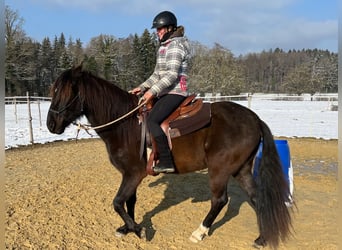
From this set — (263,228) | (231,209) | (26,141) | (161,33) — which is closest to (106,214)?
(231,209)

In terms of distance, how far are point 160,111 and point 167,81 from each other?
36cm

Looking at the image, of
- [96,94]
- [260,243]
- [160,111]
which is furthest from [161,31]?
[260,243]

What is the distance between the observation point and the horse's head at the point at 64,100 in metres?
3.46

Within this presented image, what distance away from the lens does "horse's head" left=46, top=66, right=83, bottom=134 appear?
136 inches

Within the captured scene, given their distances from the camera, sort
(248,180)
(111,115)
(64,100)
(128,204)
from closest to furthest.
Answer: (64,100) → (111,115) → (248,180) → (128,204)

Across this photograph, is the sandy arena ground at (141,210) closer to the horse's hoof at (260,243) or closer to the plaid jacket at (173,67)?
the horse's hoof at (260,243)

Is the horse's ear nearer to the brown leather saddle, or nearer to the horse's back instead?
the brown leather saddle

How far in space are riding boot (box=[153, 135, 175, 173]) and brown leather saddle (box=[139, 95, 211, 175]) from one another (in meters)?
0.05

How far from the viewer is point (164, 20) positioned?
3.64 m

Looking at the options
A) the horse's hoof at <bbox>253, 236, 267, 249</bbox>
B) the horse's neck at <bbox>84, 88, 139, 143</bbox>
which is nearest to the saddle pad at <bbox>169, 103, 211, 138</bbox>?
the horse's neck at <bbox>84, 88, 139, 143</bbox>

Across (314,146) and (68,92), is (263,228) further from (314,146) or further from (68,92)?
(314,146)

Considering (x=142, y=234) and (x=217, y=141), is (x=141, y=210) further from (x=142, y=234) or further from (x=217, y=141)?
(x=217, y=141)

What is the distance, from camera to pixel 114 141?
3.73 m

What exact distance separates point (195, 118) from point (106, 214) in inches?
80.3
